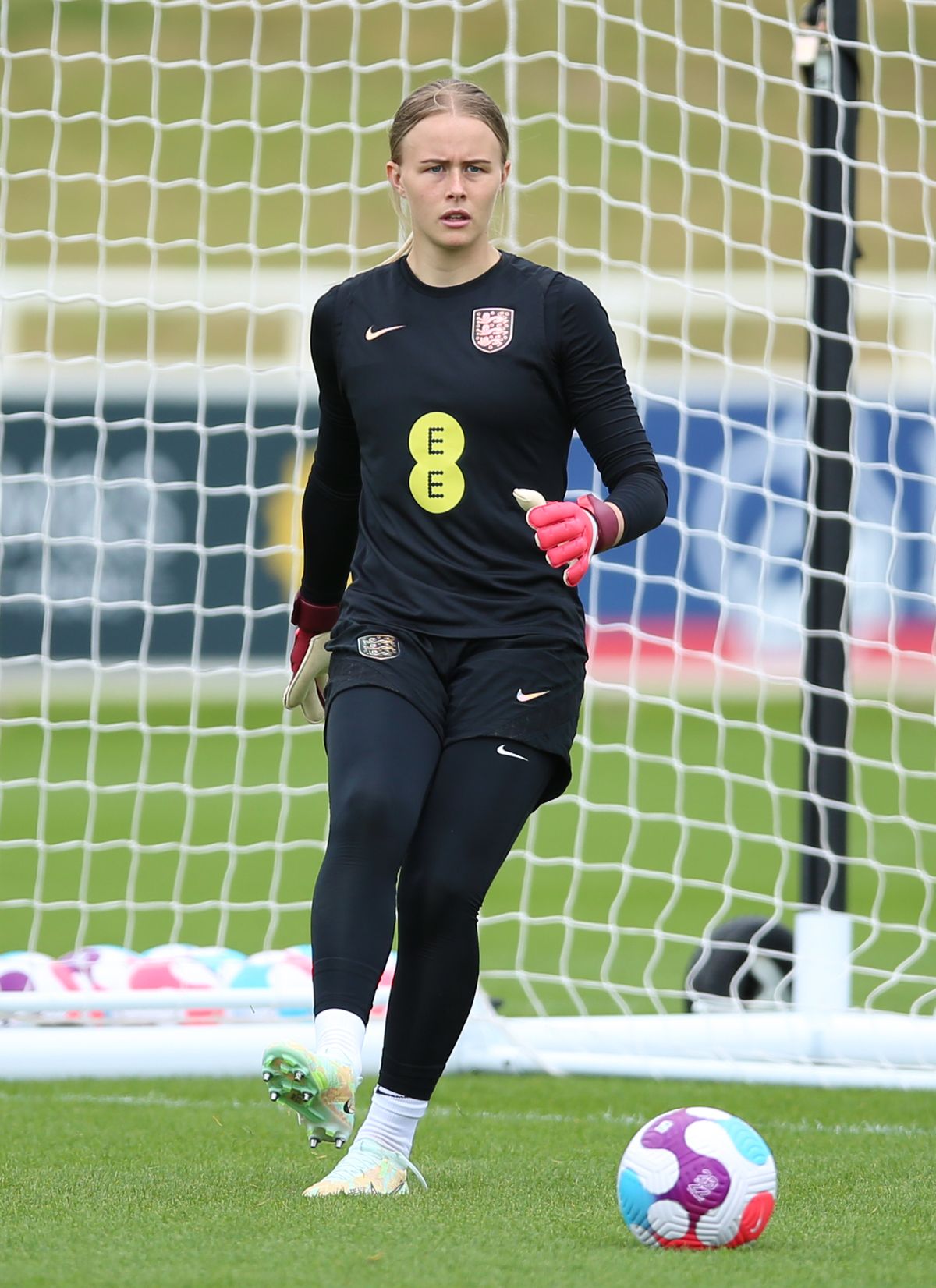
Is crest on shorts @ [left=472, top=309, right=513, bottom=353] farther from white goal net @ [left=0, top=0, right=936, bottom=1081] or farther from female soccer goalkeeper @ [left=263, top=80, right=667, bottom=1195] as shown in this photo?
white goal net @ [left=0, top=0, right=936, bottom=1081]

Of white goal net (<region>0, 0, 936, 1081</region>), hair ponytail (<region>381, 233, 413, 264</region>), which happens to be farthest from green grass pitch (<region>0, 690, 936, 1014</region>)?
hair ponytail (<region>381, 233, 413, 264</region>)

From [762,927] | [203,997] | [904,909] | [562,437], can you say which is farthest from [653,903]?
[562,437]

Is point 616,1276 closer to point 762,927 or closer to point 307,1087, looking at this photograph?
point 307,1087

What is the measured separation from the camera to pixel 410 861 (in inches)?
127

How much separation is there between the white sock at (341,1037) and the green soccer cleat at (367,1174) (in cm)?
31

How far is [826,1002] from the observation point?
4957mm

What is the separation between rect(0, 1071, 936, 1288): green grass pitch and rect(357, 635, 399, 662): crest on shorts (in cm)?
89

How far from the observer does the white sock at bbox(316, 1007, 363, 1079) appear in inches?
116

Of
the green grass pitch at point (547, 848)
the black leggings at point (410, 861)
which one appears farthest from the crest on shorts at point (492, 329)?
the green grass pitch at point (547, 848)

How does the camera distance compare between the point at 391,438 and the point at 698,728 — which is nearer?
the point at 391,438

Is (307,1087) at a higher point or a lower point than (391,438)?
lower

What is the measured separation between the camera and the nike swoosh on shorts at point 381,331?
332 centimetres

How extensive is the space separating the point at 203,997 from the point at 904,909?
3398 mm

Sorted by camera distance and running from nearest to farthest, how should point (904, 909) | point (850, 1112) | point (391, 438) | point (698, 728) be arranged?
point (391, 438), point (850, 1112), point (904, 909), point (698, 728)
